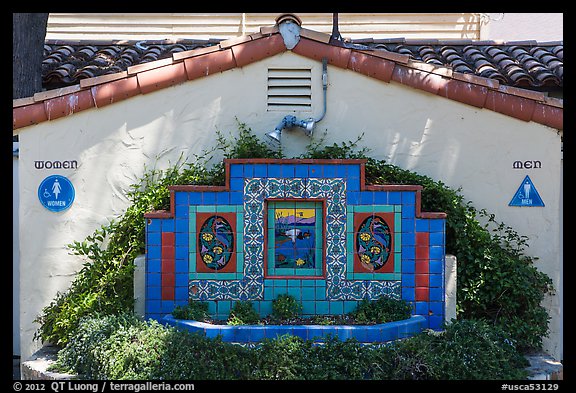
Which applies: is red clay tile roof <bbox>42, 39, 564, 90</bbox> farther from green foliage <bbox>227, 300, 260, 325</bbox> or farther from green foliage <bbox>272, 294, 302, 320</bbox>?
green foliage <bbox>227, 300, 260, 325</bbox>

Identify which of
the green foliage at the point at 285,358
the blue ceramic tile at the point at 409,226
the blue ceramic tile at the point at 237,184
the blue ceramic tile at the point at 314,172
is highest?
the blue ceramic tile at the point at 314,172

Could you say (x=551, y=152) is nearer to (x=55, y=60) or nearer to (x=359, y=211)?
(x=359, y=211)

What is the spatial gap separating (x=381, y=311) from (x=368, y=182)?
143 centimetres

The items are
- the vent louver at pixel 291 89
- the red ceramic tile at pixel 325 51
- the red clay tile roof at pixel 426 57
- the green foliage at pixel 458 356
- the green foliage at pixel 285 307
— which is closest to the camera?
the green foliage at pixel 458 356

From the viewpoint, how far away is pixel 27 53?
10539mm

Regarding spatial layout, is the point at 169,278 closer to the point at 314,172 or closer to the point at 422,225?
the point at 314,172

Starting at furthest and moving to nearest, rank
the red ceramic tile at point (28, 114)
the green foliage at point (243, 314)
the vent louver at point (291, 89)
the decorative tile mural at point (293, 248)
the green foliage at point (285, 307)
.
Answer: the vent louver at point (291, 89) → the red ceramic tile at point (28, 114) → the decorative tile mural at point (293, 248) → the green foliage at point (285, 307) → the green foliage at point (243, 314)

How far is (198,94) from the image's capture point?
915cm

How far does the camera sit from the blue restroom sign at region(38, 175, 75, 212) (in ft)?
29.7

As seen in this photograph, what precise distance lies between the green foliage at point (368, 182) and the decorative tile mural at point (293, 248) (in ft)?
1.18

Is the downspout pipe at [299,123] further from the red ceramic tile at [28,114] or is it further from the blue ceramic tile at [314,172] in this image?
the red ceramic tile at [28,114]

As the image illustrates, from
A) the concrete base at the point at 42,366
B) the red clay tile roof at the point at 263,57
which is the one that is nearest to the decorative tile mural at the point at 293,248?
the concrete base at the point at 42,366

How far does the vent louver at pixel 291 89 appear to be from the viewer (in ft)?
30.0
